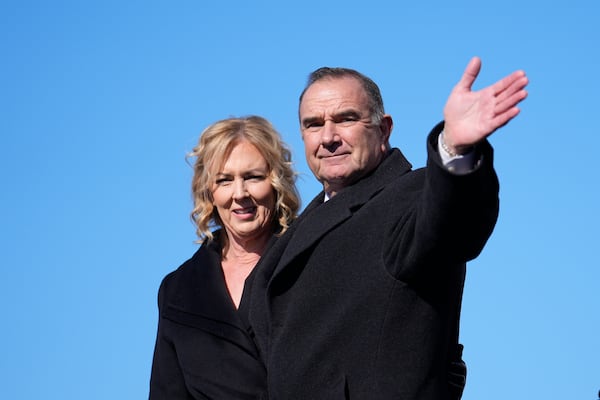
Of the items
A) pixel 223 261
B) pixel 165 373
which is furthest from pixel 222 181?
pixel 165 373

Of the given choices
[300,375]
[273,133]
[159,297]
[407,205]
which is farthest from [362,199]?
[159,297]

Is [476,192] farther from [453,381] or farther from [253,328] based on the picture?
[253,328]

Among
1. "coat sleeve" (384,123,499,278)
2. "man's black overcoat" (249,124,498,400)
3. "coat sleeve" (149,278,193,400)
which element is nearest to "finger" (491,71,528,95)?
"coat sleeve" (384,123,499,278)

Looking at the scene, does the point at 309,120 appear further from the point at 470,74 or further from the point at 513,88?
the point at 513,88

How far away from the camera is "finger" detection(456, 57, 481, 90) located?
4859 millimetres

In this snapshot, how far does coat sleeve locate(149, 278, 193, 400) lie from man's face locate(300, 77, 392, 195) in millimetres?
1876

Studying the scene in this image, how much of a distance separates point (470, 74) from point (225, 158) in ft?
9.58

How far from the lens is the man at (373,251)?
499cm

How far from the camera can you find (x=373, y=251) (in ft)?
19.3

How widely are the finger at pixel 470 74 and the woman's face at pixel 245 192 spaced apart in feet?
8.98

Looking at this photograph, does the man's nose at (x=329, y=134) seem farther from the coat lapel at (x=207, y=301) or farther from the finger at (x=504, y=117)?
the finger at (x=504, y=117)

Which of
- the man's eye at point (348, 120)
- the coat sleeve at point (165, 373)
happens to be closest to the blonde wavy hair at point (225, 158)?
the coat sleeve at point (165, 373)

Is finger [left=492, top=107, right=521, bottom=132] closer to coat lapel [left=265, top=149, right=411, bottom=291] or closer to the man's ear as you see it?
Result: coat lapel [left=265, top=149, right=411, bottom=291]

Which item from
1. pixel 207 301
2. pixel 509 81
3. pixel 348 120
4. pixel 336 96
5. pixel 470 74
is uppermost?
pixel 336 96
